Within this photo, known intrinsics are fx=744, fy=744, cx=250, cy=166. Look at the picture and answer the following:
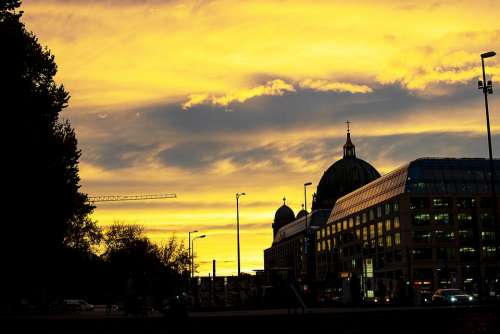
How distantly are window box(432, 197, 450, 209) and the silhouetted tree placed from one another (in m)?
99.1

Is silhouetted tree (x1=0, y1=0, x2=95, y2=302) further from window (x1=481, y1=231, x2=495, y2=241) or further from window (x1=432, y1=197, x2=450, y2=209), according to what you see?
window (x1=481, y1=231, x2=495, y2=241)

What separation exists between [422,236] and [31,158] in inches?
4211

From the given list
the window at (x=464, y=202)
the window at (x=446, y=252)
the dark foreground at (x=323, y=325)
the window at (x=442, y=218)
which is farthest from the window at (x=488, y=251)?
the dark foreground at (x=323, y=325)

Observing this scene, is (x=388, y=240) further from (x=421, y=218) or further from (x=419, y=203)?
(x=419, y=203)

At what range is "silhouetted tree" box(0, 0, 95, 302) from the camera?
3066 cm

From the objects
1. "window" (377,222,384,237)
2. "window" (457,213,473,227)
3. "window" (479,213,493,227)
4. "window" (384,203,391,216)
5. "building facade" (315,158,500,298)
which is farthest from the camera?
"window" (377,222,384,237)

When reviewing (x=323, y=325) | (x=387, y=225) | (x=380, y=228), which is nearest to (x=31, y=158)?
(x=323, y=325)

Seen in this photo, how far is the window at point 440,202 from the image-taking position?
12950 cm

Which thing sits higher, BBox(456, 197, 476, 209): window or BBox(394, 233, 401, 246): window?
BBox(456, 197, 476, 209): window

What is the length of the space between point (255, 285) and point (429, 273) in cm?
6222

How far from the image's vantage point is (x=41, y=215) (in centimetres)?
3306

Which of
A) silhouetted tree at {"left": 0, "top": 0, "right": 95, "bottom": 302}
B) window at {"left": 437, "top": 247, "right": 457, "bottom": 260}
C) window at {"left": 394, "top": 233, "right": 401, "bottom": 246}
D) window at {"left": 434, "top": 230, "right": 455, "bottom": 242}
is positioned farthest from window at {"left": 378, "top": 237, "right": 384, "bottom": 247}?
silhouetted tree at {"left": 0, "top": 0, "right": 95, "bottom": 302}

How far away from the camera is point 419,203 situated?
129 m

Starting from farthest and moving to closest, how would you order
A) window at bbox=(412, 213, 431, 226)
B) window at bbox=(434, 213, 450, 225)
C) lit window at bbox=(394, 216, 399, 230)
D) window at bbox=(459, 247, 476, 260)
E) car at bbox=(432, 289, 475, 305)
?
1. lit window at bbox=(394, 216, 399, 230)
2. window at bbox=(459, 247, 476, 260)
3. window at bbox=(434, 213, 450, 225)
4. window at bbox=(412, 213, 431, 226)
5. car at bbox=(432, 289, 475, 305)
